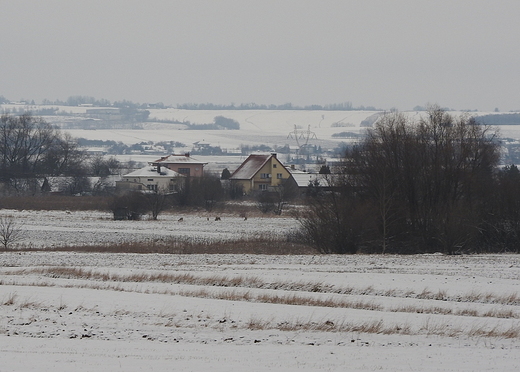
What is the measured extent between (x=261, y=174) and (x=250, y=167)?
2.81 metres

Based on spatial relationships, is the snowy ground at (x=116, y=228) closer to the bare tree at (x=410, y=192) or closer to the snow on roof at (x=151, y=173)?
the bare tree at (x=410, y=192)

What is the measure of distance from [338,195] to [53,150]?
8596 centimetres

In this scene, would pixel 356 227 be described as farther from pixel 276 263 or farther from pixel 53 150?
pixel 53 150

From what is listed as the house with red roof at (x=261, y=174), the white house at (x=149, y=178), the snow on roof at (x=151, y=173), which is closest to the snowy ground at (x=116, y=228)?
the white house at (x=149, y=178)

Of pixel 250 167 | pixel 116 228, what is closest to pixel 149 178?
pixel 250 167

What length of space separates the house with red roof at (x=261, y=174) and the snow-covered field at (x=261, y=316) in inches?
3458

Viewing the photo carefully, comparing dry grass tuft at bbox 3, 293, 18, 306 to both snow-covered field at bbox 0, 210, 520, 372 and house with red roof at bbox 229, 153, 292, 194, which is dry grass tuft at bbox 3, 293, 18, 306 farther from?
house with red roof at bbox 229, 153, 292, 194

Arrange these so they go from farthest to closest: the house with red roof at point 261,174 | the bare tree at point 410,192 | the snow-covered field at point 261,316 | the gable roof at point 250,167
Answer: the gable roof at point 250,167
the house with red roof at point 261,174
the bare tree at point 410,192
the snow-covered field at point 261,316

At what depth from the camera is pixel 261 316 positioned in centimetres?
1700

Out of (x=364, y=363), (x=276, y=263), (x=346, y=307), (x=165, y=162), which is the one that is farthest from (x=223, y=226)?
(x=165, y=162)

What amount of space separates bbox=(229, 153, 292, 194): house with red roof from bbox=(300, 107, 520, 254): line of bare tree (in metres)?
69.9

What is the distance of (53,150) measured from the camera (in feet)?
398

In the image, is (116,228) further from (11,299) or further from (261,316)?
(261,316)

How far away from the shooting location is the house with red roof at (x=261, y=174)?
119500mm
